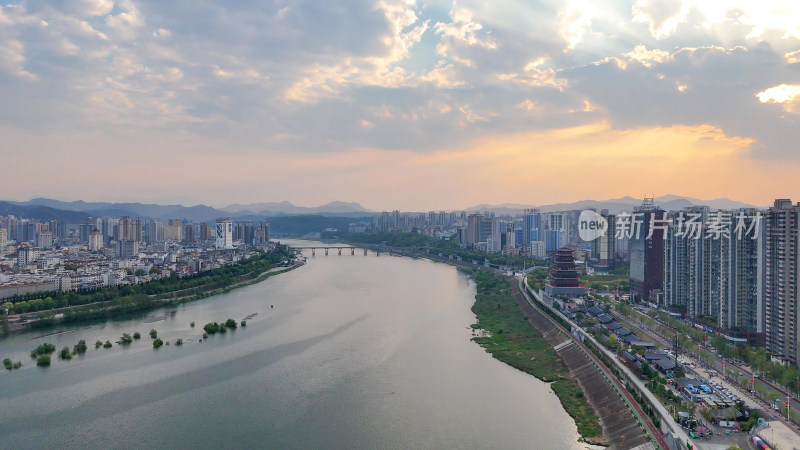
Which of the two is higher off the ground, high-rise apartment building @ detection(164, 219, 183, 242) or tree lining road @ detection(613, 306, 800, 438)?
high-rise apartment building @ detection(164, 219, 183, 242)

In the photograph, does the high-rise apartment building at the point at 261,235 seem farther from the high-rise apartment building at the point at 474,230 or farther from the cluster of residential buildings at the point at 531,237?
the high-rise apartment building at the point at 474,230

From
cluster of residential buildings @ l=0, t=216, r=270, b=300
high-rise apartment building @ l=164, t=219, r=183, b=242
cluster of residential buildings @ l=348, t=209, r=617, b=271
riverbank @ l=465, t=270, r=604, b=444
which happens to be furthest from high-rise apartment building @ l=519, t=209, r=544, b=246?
high-rise apartment building @ l=164, t=219, r=183, b=242

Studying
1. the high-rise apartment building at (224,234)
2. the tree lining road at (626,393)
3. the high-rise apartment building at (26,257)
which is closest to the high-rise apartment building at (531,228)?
the high-rise apartment building at (224,234)

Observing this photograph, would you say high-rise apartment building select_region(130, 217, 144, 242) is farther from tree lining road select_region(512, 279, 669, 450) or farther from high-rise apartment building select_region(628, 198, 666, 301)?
high-rise apartment building select_region(628, 198, 666, 301)

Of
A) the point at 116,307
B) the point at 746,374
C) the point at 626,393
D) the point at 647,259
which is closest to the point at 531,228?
the point at 647,259

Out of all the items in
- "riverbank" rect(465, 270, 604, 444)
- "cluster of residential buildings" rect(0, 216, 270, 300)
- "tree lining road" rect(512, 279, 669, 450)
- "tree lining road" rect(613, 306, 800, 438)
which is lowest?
"riverbank" rect(465, 270, 604, 444)

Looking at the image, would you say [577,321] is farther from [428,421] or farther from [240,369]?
[240,369]
